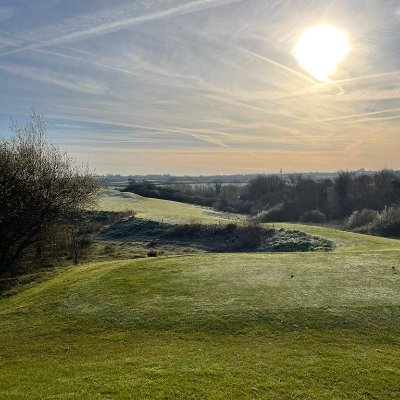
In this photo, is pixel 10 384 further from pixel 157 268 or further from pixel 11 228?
pixel 11 228

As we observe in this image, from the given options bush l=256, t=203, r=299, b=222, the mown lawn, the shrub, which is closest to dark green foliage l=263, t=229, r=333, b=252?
the shrub

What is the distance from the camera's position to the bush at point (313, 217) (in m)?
127

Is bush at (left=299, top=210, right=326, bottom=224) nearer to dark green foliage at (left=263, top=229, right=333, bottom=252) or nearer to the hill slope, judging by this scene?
dark green foliage at (left=263, top=229, right=333, bottom=252)

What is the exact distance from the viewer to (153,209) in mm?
108375

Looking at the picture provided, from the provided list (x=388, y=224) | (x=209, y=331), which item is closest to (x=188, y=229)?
(x=388, y=224)

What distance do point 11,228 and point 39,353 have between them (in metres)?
24.4

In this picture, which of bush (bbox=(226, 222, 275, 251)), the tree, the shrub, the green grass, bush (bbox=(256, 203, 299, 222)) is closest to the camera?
the tree

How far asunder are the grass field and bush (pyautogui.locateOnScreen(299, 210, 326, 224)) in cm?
9189

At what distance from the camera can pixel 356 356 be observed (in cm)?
1938

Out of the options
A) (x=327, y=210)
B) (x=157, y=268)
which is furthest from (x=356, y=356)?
(x=327, y=210)

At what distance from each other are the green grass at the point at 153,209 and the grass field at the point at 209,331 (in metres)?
54.3

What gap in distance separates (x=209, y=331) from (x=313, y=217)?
11079cm

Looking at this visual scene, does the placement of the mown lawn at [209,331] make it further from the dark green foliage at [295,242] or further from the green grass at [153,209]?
the green grass at [153,209]

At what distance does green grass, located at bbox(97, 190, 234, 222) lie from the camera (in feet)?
299
